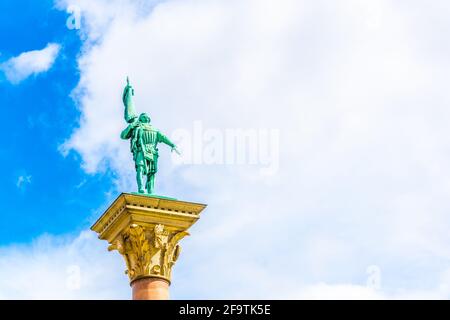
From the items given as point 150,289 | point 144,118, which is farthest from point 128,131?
point 150,289

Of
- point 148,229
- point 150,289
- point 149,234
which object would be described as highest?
point 148,229

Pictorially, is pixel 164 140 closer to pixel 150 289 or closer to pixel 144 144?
pixel 144 144

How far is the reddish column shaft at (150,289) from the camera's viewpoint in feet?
76.3

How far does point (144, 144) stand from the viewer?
2627 cm

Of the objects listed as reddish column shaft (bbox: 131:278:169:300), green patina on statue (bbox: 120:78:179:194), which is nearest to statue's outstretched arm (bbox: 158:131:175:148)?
green patina on statue (bbox: 120:78:179:194)

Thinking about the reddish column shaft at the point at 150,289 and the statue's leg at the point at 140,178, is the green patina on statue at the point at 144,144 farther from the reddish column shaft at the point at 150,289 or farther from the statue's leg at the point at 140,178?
the reddish column shaft at the point at 150,289

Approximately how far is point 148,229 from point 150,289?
6.03 ft

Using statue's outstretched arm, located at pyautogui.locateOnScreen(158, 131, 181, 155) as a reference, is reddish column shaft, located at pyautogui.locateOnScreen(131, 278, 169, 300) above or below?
below

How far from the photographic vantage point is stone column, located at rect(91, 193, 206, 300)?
23406 mm

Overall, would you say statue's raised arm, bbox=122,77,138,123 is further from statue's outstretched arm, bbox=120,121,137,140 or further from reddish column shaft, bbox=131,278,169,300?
reddish column shaft, bbox=131,278,169,300

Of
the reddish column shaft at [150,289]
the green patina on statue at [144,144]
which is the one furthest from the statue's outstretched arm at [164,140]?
the reddish column shaft at [150,289]

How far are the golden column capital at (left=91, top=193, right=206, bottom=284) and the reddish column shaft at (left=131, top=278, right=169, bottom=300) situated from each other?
13 cm
